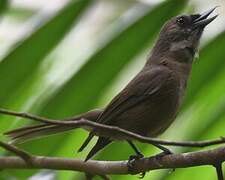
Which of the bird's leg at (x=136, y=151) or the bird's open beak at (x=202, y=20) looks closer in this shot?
the bird's leg at (x=136, y=151)

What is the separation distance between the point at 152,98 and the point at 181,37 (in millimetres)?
541

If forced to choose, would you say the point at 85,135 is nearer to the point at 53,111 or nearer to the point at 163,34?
the point at 53,111

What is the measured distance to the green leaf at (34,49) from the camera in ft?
8.49

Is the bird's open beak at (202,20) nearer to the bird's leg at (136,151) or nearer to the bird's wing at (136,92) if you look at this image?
the bird's wing at (136,92)

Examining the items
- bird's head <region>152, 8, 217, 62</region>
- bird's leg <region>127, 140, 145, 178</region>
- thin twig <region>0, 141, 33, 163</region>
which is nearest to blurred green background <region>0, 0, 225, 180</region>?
bird's leg <region>127, 140, 145, 178</region>

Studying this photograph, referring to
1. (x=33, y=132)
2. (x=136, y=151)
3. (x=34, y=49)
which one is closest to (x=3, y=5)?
(x=34, y=49)

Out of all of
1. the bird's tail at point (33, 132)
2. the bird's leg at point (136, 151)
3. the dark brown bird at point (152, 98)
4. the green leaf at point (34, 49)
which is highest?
the green leaf at point (34, 49)

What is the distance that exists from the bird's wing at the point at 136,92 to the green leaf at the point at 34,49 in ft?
1.62

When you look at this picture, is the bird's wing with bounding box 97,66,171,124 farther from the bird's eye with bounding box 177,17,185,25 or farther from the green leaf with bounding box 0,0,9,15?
the green leaf with bounding box 0,0,9,15

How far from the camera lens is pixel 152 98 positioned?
3018 millimetres

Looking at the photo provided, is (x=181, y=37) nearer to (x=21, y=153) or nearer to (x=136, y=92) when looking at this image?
(x=136, y=92)

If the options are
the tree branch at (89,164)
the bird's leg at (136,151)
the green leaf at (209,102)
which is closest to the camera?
the tree branch at (89,164)

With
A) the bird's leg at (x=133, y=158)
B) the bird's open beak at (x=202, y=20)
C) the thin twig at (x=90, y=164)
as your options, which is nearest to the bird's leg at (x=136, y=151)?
the bird's leg at (x=133, y=158)

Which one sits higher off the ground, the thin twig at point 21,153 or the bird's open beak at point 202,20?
the thin twig at point 21,153
